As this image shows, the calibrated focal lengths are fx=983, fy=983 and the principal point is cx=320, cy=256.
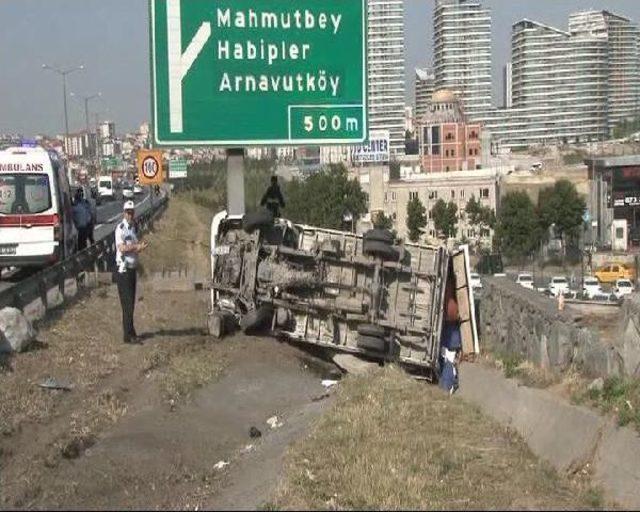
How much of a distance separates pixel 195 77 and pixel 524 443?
7.74 metres

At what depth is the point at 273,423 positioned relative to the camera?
8.80 m

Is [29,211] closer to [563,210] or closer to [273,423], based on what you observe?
[273,423]

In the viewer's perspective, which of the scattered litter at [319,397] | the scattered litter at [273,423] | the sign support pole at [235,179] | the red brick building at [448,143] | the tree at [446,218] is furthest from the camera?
the red brick building at [448,143]

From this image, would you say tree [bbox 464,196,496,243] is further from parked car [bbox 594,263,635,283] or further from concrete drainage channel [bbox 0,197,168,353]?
concrete drainage channel [bbox 0,197,168,353]

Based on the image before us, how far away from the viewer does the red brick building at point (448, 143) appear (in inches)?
6437

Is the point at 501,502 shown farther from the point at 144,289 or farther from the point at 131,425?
the point at 144,289

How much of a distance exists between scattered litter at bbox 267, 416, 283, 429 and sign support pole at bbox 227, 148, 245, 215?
5.54 m

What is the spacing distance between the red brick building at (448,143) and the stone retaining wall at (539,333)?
14942 centimetres

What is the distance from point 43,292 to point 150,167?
14.9 metres

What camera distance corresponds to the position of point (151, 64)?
44.3 ft

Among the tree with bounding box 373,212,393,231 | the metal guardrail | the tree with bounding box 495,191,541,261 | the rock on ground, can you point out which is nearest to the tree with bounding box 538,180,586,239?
the tree with bounding box 495,191,541,261

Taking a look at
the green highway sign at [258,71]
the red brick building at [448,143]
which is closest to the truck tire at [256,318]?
the green highway sign at [258,71]

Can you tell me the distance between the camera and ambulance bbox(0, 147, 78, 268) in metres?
20.6

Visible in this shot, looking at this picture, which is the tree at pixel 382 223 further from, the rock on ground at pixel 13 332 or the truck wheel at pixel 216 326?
the rock on ground at pixel 13 332
